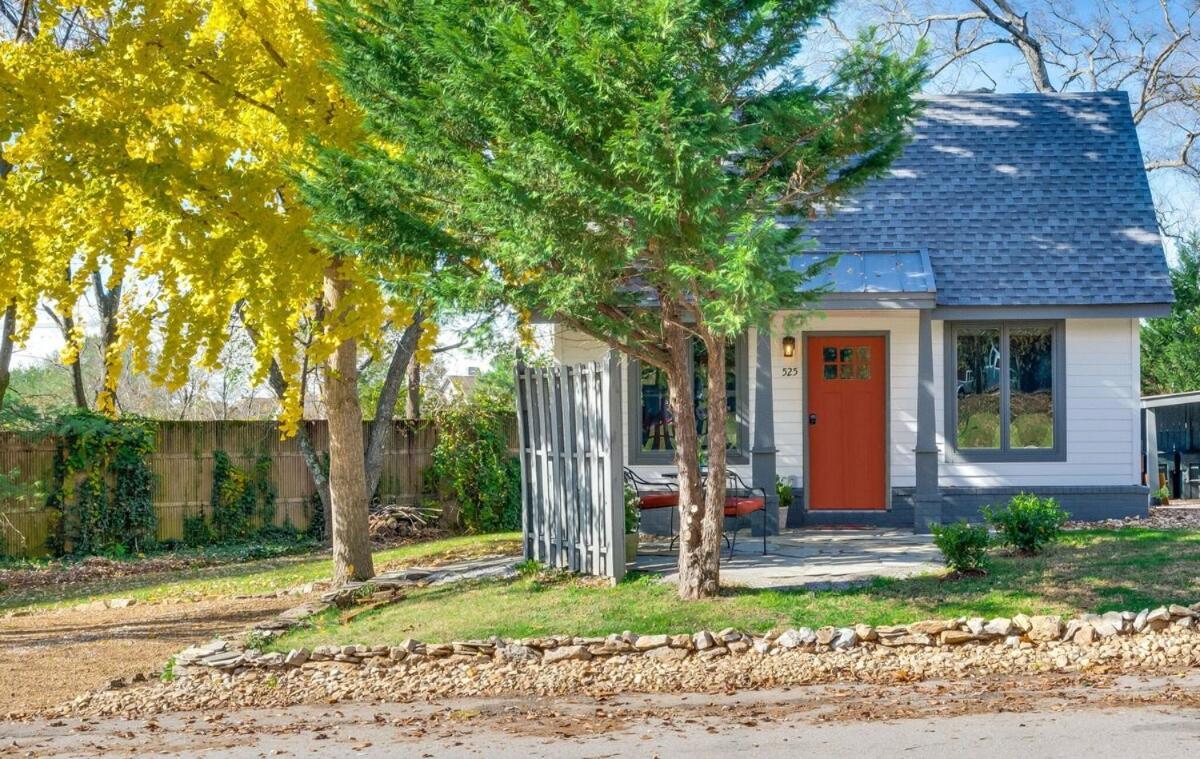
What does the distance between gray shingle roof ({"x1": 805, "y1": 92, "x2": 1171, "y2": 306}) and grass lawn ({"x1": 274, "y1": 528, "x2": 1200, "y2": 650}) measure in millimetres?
4755

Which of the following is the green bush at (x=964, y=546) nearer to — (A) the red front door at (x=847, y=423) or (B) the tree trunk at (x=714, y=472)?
(B) the tree trunk at (x=714, y=472)

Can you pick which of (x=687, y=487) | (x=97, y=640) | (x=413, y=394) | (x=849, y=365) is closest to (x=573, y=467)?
(x=687, y=487)

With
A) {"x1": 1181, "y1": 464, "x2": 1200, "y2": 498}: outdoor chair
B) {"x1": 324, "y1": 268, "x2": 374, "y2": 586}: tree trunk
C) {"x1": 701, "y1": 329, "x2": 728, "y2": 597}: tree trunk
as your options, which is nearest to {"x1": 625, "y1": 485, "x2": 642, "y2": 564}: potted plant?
{"x1": 701, "y1": 329, "x2": 728, "y2": 597}: tree trunk

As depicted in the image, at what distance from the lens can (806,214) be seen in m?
9.07

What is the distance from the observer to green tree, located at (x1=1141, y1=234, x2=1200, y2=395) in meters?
24.9

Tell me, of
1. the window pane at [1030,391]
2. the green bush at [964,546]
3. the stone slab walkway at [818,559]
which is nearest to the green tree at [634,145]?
the stone slab walkway at [818,559]

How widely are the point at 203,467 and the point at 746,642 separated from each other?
37.0 ft

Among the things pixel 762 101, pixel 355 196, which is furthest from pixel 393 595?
pixel 762 101

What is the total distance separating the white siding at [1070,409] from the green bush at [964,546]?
4783 millimetres

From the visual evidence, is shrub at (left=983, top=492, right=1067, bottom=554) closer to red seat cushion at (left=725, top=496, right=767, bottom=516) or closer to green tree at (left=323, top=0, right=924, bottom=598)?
red seat cushion at (left=725, top=496, right=767, bottom=516)

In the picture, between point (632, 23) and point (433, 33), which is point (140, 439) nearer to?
point (433, 33)

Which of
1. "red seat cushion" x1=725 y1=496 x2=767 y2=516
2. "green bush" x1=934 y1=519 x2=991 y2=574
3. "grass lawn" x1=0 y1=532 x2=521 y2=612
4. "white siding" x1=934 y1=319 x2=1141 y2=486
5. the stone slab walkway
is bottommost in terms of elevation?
"grass lawn" x1=0 y1=532 x2=521 y2=612

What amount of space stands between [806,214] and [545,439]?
3.34 meters

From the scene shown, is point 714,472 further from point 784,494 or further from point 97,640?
point 97,640
